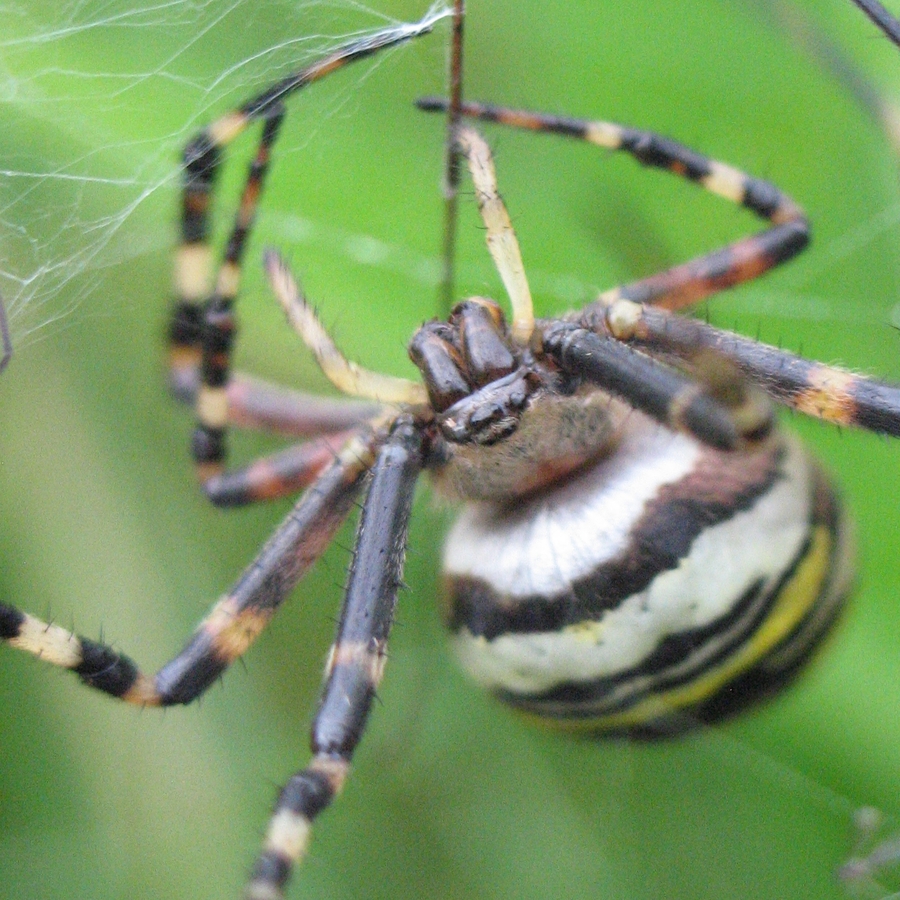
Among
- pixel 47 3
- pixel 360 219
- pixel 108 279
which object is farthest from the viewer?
pixel 360 219

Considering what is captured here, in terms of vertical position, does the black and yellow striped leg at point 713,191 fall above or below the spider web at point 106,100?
below

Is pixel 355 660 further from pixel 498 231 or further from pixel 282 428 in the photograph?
pixel 282 428

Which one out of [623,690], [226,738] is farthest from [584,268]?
[226,738]

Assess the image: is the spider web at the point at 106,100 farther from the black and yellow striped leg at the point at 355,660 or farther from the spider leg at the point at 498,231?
the black and yellow striped leg at the point at 355,660

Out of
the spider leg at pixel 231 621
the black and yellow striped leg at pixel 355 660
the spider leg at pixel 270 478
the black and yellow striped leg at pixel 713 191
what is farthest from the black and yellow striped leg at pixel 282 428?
the black and yellow striped leg at pixel 713 191

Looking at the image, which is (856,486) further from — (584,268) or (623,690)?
(623,690)

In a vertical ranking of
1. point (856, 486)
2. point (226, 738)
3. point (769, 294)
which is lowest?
point (226, 738)

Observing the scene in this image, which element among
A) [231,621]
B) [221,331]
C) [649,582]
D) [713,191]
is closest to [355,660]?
[231,621]
